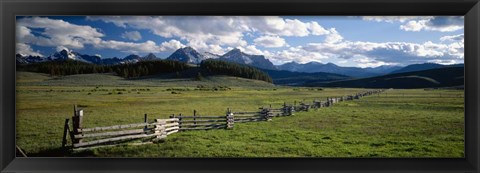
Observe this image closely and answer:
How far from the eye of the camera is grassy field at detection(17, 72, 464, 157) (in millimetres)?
4898

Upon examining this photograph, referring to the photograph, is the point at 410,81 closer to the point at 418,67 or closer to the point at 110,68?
the point at 418,67

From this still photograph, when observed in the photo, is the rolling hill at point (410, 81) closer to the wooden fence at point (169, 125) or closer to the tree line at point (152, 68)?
the wooden fence at point (169, 125)

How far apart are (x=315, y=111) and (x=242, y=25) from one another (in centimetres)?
219

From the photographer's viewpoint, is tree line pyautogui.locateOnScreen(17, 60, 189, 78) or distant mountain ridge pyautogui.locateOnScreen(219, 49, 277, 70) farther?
distant mountain ridge pyautogui.locateOnScreen(219, 49, 277, 70)

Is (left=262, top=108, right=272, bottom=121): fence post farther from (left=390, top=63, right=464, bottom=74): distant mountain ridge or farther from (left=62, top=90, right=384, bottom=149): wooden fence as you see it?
(left=390, top=63, right=464, bottom=74): distant mountain ridge

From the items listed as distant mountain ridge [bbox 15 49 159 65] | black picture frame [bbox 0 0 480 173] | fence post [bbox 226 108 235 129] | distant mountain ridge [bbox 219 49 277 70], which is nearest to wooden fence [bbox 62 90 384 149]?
fence post [bbox 226 108 235 129]

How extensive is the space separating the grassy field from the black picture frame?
0.22 meters

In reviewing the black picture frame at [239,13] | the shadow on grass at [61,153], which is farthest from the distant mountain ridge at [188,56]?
the shadow on grass at [61,153]

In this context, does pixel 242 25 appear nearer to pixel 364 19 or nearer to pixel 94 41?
pixel 364 19

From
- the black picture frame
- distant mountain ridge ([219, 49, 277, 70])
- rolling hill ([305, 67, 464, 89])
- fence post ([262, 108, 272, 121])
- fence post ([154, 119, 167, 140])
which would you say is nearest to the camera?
the black picture frame

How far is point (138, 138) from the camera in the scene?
5.36m

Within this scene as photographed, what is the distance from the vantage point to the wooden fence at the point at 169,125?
4.97 meters
